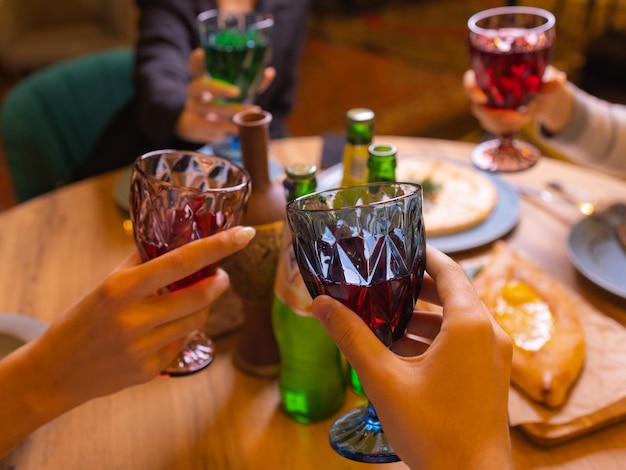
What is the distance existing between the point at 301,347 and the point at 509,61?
60cm

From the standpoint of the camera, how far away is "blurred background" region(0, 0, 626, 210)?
3.54m

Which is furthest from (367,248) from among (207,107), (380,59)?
(380,59)

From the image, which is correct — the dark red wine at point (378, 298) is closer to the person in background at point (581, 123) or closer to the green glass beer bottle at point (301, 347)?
the green glass beer bottle at point (301, 347)

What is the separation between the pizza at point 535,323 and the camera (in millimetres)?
735

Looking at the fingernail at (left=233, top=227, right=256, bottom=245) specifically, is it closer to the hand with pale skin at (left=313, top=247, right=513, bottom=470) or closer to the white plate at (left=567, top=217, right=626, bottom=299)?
the hand with pale skin at (left=313, top=247, right=513, bottom=470)

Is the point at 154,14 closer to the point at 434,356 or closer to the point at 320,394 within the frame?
the point at 320,394

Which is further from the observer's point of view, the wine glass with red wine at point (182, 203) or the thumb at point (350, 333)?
the wine glass with red wine at point (182, 203)

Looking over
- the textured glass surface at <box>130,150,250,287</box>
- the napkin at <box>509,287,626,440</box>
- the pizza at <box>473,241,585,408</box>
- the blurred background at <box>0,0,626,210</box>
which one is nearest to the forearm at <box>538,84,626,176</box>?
the pizza at <box>473,241,585,408</box>

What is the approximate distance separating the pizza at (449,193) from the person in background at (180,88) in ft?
1.22

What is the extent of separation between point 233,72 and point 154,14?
0.65 metres

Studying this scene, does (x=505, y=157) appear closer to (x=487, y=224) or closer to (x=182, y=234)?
(x=487, y=224)

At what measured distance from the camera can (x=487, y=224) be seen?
110 cm

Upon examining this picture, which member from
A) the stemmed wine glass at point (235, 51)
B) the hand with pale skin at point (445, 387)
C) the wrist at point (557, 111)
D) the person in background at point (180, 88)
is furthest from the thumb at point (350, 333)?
the wrist at point (557, 111)

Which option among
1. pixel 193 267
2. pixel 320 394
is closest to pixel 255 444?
pixel 320 394
